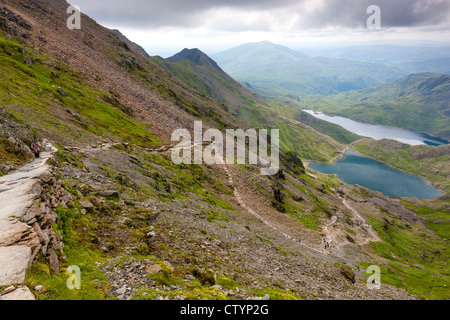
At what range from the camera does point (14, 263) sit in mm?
10492

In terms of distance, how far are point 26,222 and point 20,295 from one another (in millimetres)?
5866

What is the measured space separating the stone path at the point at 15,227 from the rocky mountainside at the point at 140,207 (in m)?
0.55

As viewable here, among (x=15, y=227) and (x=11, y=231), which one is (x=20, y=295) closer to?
(x=11, y=231)

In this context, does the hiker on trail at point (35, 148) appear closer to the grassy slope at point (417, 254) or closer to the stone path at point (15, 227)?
the stone path at point (15, 227)

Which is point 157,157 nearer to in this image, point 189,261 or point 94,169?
point 94,169

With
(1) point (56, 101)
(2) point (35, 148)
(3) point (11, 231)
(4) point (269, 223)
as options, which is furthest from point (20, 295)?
(1) point (56, 101)

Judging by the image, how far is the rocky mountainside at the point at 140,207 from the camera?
16484mm

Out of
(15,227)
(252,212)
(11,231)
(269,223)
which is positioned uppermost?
(15,227)

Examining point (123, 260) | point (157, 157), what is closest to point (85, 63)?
point (157, 157)

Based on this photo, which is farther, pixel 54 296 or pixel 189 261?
pixel 189 261

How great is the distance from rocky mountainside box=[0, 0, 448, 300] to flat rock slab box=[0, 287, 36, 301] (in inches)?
14.8

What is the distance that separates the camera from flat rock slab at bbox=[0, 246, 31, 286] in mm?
9730
